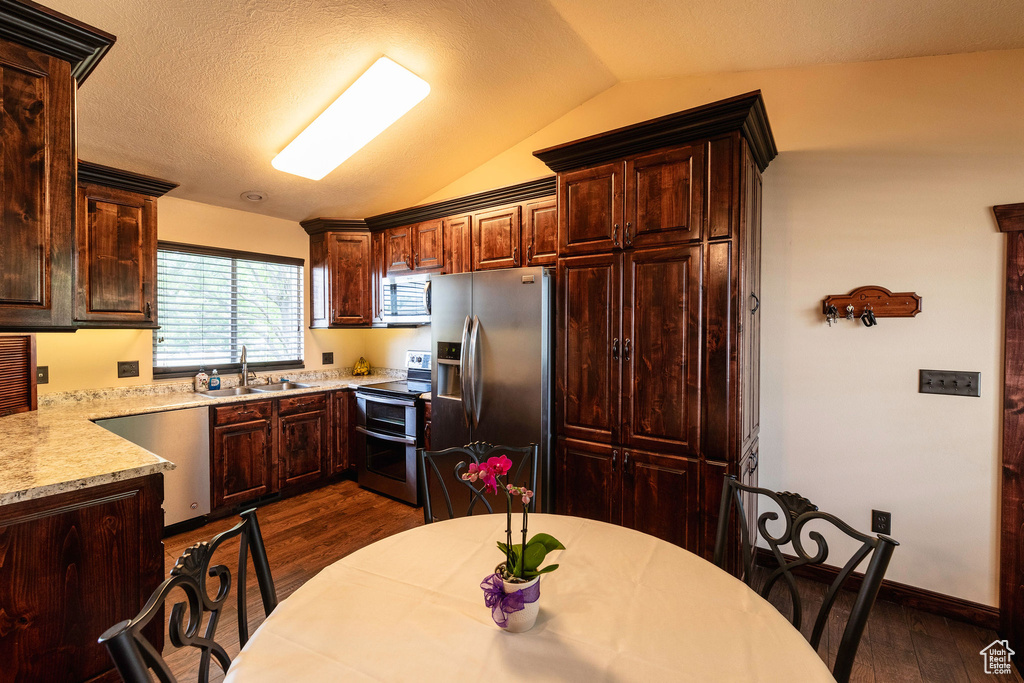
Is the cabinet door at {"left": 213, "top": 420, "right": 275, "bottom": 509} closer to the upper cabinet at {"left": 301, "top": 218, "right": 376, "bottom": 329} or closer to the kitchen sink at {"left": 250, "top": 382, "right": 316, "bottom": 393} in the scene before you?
the kitchen sink at {"left": 250, "top": 382, "right": 316, "bottom": 393}

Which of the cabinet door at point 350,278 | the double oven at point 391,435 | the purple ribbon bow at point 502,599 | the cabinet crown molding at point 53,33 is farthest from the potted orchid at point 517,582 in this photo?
the cabinet door at point 350,278

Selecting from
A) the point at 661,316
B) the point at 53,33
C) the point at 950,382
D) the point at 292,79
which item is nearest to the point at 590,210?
the point at 661,316

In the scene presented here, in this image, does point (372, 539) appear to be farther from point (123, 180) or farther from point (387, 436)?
point (123, 180)

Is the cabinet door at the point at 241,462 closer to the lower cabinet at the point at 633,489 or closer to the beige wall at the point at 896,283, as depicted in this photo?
the lower cabinet at the point at 633,489

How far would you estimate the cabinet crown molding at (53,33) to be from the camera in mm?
1432

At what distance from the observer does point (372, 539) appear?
116 inches

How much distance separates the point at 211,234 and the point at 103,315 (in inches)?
45.0

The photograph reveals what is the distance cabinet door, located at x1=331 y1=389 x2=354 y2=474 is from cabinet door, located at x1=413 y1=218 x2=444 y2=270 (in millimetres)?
1376

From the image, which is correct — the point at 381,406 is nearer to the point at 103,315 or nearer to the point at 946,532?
the point at 103,315

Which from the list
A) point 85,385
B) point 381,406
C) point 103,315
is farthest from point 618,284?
point 85,385

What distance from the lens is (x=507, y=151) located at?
3623mm

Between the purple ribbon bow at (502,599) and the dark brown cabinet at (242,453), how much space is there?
3.07 meters

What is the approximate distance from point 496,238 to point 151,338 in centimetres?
275

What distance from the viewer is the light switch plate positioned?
2098 mm
